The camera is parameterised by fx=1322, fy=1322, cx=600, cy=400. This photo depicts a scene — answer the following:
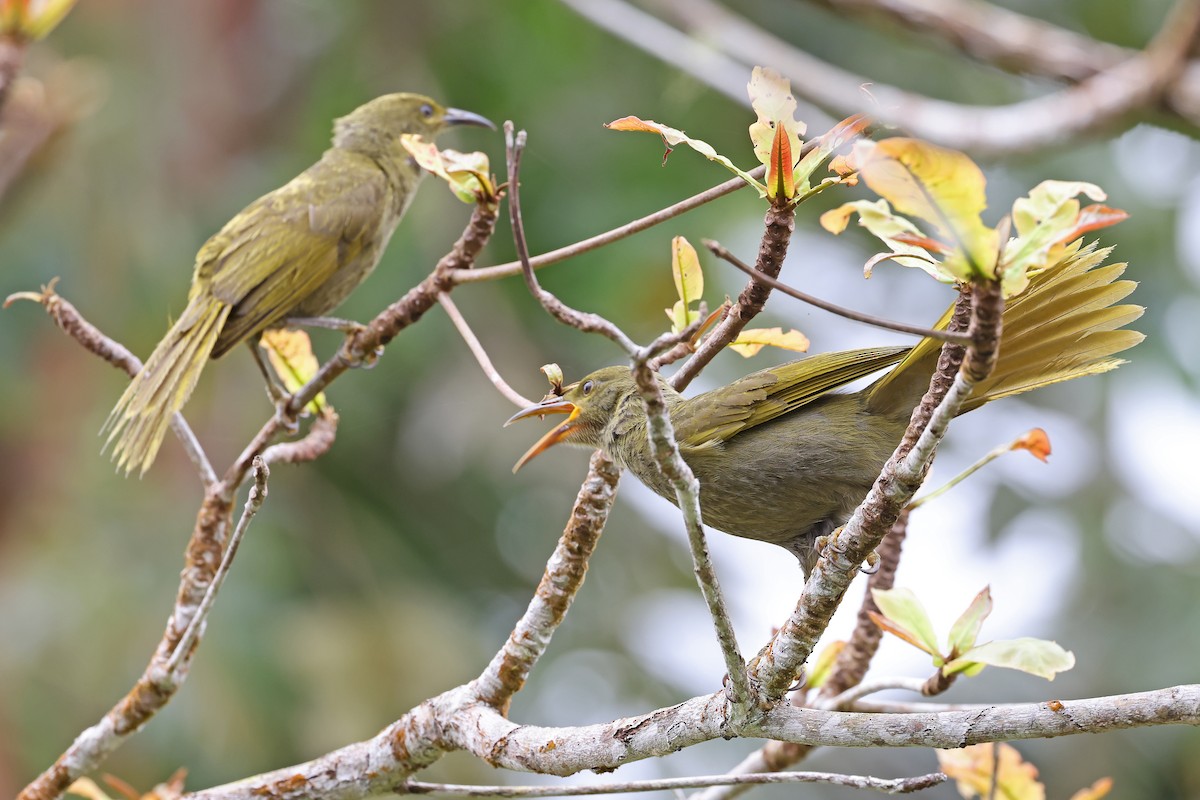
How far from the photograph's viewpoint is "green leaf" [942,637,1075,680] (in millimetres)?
2291

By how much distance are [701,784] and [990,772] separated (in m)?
0.77

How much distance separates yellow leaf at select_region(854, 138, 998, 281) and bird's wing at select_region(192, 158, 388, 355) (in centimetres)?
317

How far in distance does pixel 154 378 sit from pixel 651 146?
796 centimetres

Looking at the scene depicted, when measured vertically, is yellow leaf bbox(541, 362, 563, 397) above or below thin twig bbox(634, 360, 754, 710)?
above

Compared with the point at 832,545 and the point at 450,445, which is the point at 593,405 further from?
the point at 450,445

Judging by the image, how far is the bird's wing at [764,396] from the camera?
345cm

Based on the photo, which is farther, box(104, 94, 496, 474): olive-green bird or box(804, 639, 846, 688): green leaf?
box(104, 94, 496, 474): olive-green bird

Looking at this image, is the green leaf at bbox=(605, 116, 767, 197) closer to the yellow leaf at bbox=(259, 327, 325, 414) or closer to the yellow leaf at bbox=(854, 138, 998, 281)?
the yellow leaf at bbox=(854, 138, 998, 281)

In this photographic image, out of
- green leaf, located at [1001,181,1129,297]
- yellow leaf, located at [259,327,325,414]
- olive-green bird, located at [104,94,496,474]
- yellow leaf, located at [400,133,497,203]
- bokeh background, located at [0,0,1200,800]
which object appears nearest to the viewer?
green leaf, located at [1001,181,1129,297]

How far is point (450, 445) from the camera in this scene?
10742 millimetres

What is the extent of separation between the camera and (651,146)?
1144 centimetres

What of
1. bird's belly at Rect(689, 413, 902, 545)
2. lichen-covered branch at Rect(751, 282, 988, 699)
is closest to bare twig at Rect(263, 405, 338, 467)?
bird's belly at Rect(689, 413, 902, 545)

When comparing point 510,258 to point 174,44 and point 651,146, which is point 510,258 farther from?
point 174,44

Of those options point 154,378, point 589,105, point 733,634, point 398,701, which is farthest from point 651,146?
point 733,634
